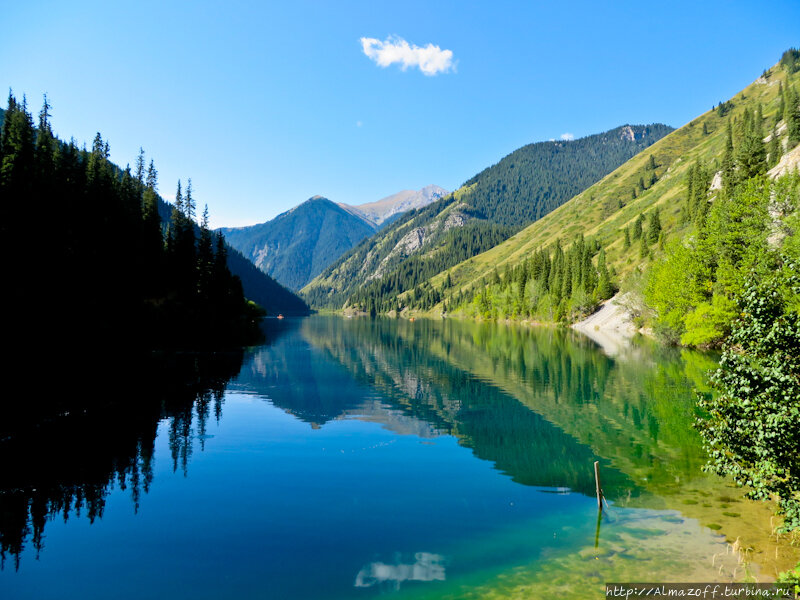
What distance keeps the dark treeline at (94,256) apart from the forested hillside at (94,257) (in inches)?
7.6

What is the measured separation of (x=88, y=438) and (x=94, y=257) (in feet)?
197

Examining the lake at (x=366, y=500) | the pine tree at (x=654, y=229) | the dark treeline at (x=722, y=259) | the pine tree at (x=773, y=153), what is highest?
the pine tree at (x=773, y=153)

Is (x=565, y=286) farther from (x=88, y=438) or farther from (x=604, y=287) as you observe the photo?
(x=88, y=438)

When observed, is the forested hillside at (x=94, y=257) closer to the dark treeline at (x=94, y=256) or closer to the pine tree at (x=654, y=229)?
the dark treeline at (x=94, y=256)

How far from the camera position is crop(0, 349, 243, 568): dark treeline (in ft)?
64.6

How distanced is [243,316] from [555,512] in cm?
15715

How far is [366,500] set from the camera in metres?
21.3

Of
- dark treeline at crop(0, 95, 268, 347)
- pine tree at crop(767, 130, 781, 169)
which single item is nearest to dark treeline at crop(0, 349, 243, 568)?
dark treeline at crop(0, 95, 268, 347)

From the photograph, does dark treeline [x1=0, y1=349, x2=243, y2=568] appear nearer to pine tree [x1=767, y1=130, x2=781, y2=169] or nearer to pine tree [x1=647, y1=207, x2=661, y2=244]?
pine tree [x1=767, y1=130, x2=781, y2=169]

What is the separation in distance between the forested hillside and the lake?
2408 cm

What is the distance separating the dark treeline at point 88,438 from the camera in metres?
19.7

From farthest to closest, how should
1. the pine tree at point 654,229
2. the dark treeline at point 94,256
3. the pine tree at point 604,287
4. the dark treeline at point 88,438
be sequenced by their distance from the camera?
1. the pine tree at point 654,229
2. the pine tree at point 604,287
3. the dark treeline at point 94,256
4. the dark treeline at point 88,438

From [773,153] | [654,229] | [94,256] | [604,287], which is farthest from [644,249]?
[94,256]

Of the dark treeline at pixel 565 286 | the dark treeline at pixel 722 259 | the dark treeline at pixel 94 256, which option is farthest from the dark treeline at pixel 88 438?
the dark treeline at pixel 565 286
